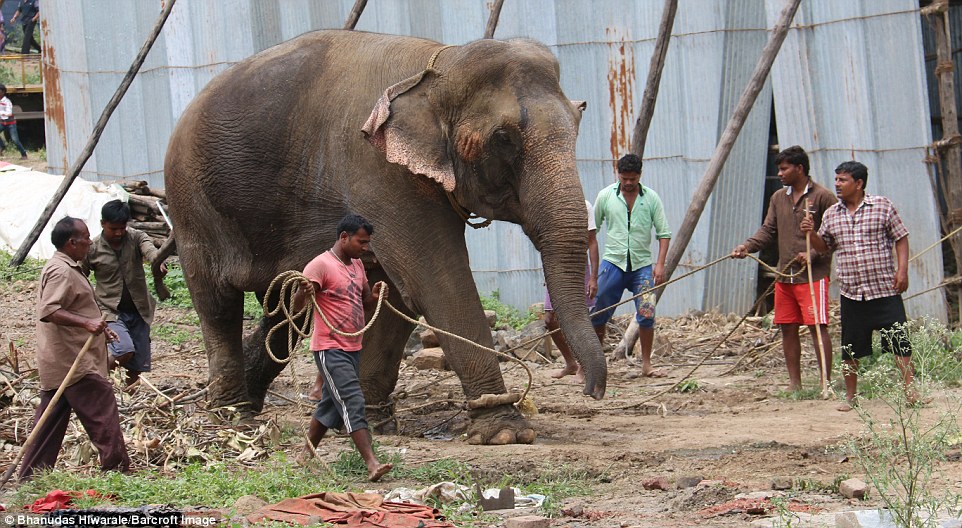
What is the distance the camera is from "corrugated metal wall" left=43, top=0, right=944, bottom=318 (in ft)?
39.2

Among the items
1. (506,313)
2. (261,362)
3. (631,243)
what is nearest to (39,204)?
(506,313)

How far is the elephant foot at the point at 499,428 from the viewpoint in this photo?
7.55 m

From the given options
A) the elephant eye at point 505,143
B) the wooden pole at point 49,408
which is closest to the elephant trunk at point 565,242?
the elephant eye at point 505,143

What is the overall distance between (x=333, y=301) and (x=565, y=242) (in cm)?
142

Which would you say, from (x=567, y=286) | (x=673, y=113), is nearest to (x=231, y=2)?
(x=673, y=113)

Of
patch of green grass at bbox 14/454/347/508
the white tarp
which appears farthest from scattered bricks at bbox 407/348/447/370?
the white tarp

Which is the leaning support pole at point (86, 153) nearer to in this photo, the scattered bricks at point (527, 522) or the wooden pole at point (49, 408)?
the wooden pole at point (49, 408)

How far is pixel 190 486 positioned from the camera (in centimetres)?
614

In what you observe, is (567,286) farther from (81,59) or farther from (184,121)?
(81,59)

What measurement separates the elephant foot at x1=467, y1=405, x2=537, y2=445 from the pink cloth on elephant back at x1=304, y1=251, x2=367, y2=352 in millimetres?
1166

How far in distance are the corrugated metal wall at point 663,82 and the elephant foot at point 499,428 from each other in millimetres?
5635

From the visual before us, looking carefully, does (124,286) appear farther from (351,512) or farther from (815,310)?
(815,310)

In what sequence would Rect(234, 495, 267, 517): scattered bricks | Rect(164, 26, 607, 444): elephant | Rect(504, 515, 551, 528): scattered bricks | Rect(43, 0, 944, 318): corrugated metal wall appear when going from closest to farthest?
Rect(504, 515, 551, 528): scattered bricks → Rect(234, 495, 267, 517): scattered bricks → Rect(164, 26, 607, 444): elephant → Rect(43, 0, 944, 318): corrugated metal wall

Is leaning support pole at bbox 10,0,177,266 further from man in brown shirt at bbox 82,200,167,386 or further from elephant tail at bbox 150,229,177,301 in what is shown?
man in brown shirt at bbox 82,200,167,386
